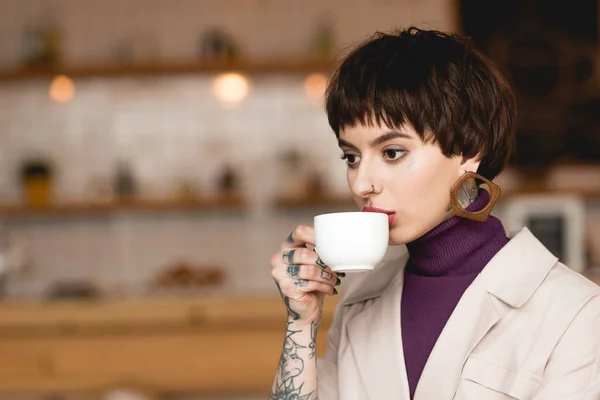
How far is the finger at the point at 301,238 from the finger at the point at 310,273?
0.03 meters

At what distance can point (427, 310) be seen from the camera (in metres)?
1.16

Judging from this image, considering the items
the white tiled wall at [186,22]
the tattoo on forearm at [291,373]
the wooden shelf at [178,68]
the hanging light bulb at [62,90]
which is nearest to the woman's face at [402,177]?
the tattoo on forearm at [291,373]

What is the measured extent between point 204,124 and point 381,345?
3365mm

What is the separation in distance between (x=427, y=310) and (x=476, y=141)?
25 cm

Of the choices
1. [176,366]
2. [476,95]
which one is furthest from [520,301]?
[176,366]

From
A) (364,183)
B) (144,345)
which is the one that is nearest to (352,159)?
(364,183)

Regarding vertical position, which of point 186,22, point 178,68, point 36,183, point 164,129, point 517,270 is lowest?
point 517,270

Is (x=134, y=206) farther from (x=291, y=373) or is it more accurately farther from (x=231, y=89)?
(x=291, y=373)

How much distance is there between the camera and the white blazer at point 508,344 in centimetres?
101

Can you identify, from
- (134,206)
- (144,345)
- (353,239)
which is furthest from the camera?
(134,206)

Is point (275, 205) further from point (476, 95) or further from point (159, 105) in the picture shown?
point (476, 95)

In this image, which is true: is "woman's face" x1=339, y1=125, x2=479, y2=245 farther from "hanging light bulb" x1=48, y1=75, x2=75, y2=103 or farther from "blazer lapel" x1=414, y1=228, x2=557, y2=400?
"hanging light bulb" x1=48, y1=75, x2=75, y2=103

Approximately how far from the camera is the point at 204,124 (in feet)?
14.5

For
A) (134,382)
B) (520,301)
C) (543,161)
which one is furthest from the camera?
(543,161)
